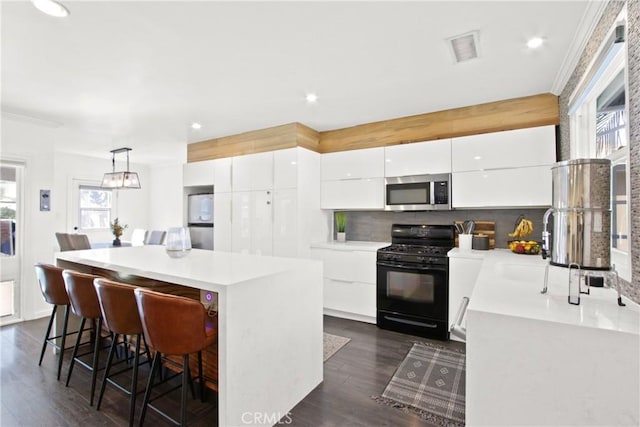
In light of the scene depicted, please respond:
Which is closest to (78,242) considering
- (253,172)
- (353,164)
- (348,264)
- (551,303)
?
(253,172)

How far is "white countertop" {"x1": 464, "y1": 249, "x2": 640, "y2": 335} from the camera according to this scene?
3.32 ft

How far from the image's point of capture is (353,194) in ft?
12.9

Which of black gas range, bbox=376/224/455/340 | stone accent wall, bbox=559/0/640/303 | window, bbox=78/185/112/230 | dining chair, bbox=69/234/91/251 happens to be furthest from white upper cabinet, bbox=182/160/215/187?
stone accent wall, bbox=559/0/640/303

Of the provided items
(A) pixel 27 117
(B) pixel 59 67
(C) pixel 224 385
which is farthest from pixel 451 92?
(A) pixel 27 117

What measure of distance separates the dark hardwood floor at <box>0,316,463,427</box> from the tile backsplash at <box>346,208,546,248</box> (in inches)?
55.3

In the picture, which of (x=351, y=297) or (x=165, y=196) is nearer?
(x=351, y=297)

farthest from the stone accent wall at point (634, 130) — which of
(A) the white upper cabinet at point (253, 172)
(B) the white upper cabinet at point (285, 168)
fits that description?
(A) the white upper cabinet at point (253, 172)

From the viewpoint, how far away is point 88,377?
94.5 inches

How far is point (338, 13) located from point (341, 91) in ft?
3.73

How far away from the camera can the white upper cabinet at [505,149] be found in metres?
2.89

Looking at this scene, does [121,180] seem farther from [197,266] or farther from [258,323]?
[258,323]

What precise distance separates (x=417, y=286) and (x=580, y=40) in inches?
92.8

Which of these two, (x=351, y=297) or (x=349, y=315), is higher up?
(x=351, y=297)

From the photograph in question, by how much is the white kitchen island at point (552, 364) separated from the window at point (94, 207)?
7473 millimetres
